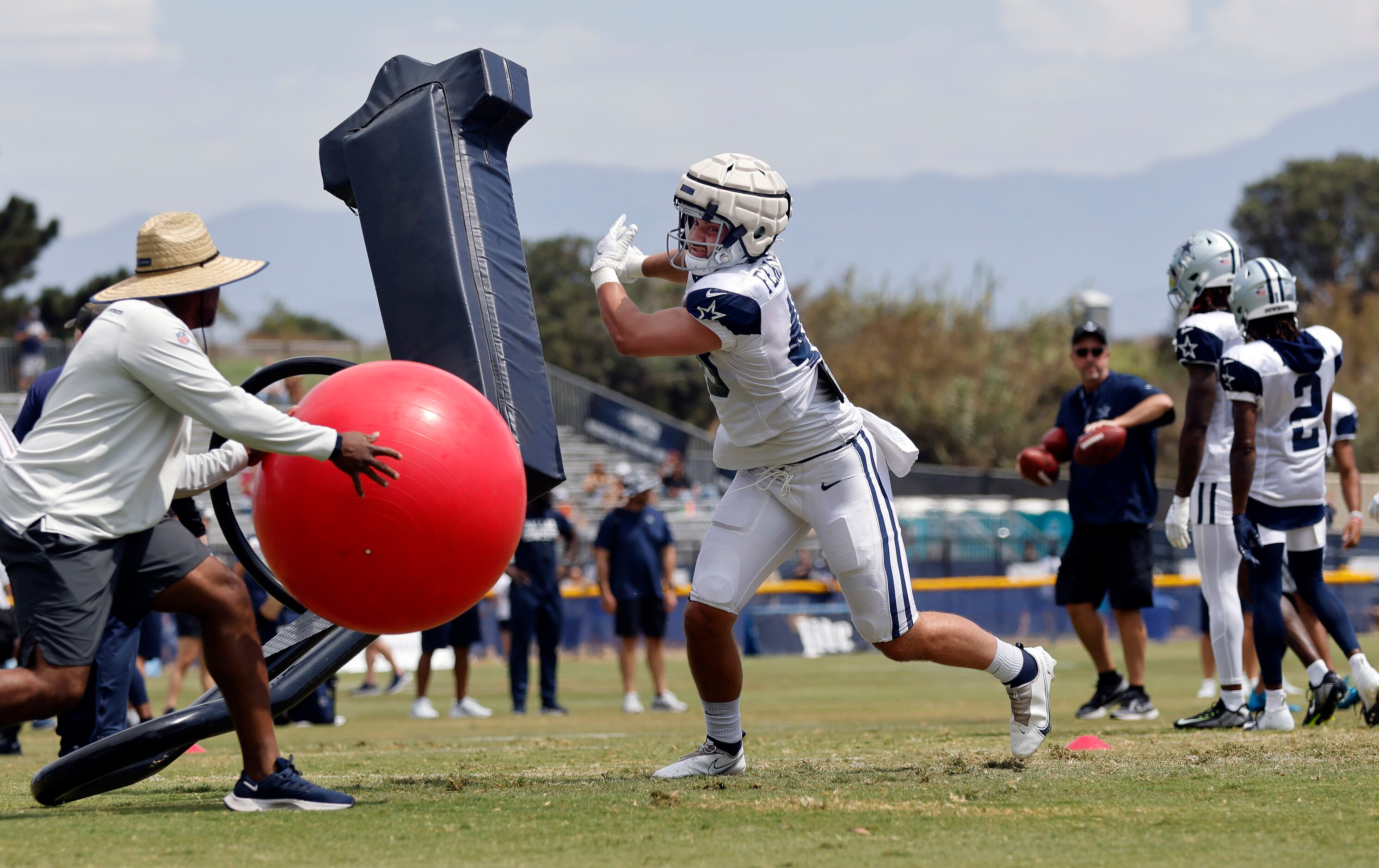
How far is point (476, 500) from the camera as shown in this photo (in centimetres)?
464

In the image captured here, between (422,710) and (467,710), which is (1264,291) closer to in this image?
(467,710)

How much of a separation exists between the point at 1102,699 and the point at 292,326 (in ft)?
209

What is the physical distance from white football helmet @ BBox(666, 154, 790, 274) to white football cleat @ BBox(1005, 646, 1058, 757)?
200 centimetres

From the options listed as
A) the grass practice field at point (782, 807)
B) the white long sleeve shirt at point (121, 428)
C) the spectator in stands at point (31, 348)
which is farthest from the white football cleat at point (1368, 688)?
the spectator in stands at point (31, 348)

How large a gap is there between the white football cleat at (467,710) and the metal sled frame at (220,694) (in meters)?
5.84

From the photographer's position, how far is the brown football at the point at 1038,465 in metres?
9.06

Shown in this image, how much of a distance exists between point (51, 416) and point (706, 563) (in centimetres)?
235

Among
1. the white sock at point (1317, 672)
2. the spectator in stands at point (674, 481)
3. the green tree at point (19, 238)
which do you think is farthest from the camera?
the green tree at point (19, 238)

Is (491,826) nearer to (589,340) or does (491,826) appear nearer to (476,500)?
(476,500)

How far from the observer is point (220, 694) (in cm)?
526

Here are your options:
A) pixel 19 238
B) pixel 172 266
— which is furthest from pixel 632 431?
pixel 172 266

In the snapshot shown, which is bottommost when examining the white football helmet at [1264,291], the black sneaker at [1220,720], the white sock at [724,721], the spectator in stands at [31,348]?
the black sneaker at [1220,720]

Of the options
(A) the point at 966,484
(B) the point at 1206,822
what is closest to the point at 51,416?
(B) the point at 1206,822

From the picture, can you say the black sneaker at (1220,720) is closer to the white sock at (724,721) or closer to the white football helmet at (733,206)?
the white sock at (724,721)
